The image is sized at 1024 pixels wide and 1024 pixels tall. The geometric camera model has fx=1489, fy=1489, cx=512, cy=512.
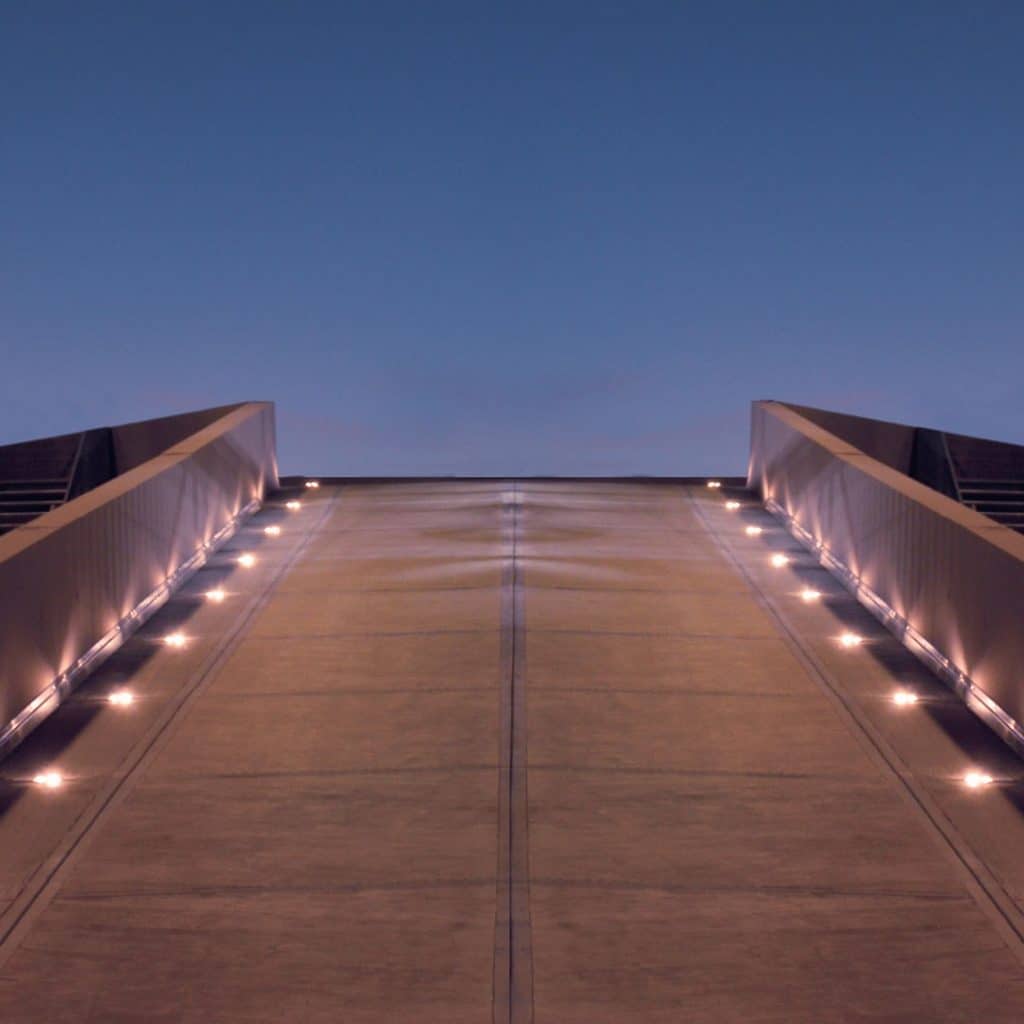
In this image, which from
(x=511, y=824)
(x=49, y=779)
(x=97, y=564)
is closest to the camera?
(x=511, y=824)

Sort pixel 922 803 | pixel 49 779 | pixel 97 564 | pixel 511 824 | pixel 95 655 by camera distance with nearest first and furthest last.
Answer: pixel 511 824, pixel 922 803, pixel 49 779, pixel 95 655, pixel 97 564

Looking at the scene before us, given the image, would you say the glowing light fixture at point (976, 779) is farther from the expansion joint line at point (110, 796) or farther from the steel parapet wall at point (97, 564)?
the steel parapet wall at point (97, 564)

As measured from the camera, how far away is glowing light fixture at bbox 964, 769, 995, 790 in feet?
24.0

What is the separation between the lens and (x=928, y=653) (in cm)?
959

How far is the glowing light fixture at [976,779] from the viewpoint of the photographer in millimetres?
7320

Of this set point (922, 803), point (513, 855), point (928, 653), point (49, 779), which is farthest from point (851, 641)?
point (49, 779)

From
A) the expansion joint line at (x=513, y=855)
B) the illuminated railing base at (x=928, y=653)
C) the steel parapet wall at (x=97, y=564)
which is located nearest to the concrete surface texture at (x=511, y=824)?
the expansion joint line at (x=513, y=855)

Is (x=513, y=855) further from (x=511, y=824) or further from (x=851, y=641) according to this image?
(x=851, y=641)

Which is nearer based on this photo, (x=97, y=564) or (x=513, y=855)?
(x=513, y=855)

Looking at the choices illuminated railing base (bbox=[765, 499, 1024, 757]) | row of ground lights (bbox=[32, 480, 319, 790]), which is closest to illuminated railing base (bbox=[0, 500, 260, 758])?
row of ground lights (bbox=[32, 480, 319, 790])

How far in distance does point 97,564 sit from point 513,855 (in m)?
4.45

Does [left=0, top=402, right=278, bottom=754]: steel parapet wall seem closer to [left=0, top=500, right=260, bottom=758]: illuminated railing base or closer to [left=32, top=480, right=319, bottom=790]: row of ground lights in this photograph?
[left=0, top=500, right=260, bottom=758]: illuminated railing base

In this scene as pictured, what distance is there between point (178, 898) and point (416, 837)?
110 cm

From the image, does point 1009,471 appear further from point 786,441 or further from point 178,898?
point 178,898
